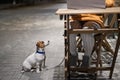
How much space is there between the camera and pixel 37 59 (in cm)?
370

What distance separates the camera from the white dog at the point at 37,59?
12.0 ft

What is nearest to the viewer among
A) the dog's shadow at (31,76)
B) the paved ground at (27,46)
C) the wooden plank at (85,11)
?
the wooden plank at (85,11)

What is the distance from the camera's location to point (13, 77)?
365 centimetres

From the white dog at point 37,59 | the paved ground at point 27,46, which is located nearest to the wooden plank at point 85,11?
the white dog at point 37,59

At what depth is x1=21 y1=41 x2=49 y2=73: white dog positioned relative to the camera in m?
3.67

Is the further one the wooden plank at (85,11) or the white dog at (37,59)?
the white dog at (37,59)

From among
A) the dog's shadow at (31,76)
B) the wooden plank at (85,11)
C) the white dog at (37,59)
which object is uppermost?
the wooden plank at (85,11)

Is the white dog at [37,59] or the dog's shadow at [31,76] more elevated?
the white dog at [37,59]

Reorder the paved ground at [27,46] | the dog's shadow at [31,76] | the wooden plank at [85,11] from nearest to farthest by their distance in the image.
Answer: the wooden plank at [85,11] → the dog's shadow at [31,76] → the paved ground at [27,46]

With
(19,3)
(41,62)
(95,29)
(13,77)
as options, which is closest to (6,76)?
(13,77)

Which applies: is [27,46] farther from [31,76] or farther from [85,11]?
[85,11]

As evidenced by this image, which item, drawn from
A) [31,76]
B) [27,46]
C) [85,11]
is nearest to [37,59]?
[31,76]

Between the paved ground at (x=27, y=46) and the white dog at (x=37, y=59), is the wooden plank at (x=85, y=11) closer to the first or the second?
the white dog at (x=37, y=59)

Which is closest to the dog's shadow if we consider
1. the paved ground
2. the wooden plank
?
the paved ground
